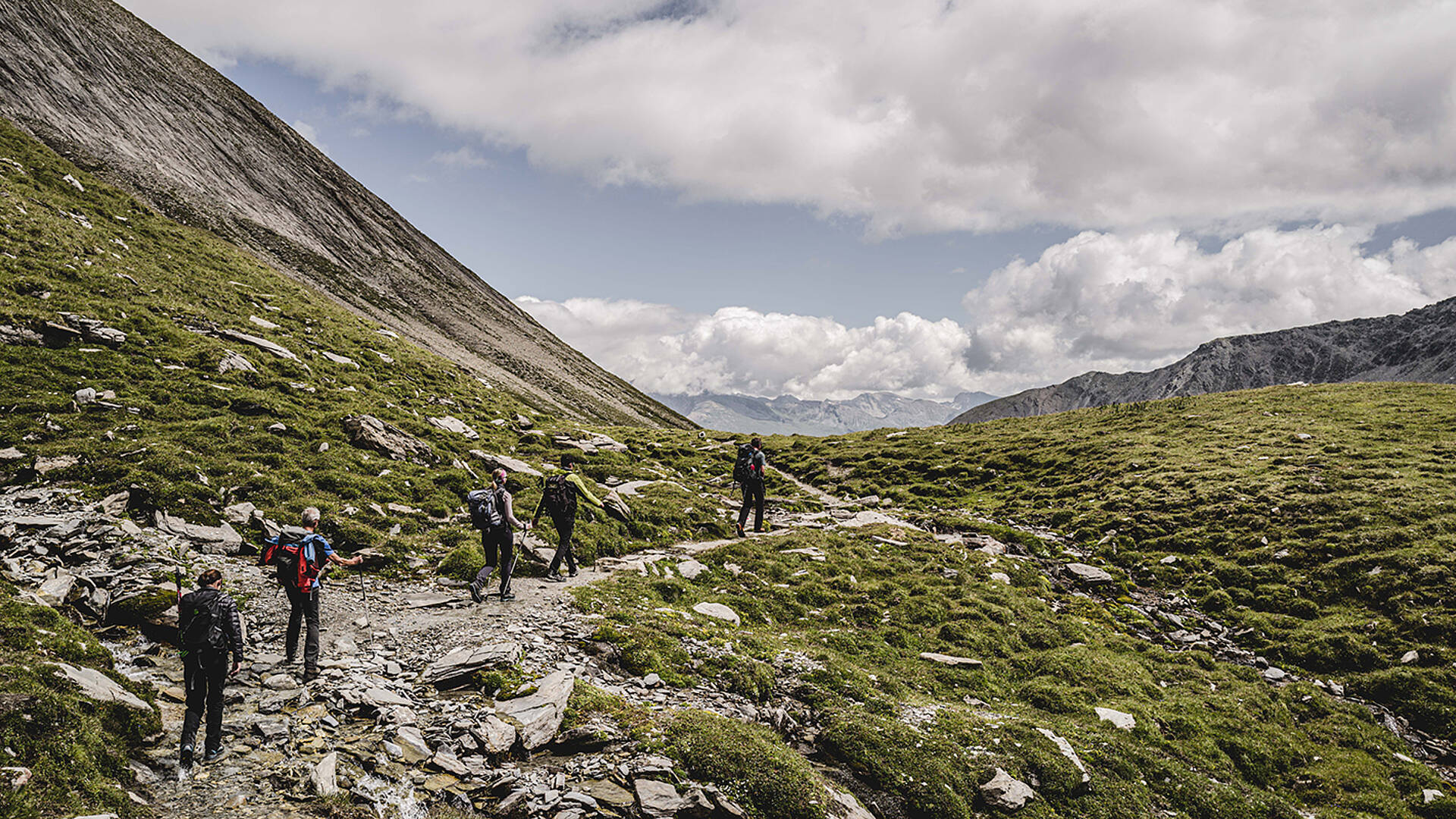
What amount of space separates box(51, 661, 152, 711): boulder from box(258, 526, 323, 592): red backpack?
8.71 feet

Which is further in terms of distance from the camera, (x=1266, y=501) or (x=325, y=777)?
(x=1266, y=501)

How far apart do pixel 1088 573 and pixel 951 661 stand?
10.5m

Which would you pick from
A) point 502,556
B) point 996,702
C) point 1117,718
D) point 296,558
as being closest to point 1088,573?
point 1117,718

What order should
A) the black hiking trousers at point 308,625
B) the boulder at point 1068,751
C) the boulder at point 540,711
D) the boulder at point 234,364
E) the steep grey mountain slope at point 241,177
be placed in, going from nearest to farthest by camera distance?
the boulder at point 540,711, the black hiking trousers at point 308,625, the boulder at point 1068,751, the boulder at point 234,364, the steep grey mountain slope at point 241,177

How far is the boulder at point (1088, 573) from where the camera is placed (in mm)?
22641

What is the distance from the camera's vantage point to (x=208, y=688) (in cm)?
911

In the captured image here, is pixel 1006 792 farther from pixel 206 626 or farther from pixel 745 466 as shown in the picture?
pixel 745 466

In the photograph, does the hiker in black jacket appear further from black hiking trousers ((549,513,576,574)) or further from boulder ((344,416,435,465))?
boulder ((344,416,435,465))

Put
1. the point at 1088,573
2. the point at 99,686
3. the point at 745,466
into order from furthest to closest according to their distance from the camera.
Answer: the point at 745,466 < the point at 1088,573 < the point at 99,686

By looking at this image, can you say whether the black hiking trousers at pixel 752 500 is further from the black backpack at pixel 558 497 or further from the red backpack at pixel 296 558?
the red backpack at pixel 296 558

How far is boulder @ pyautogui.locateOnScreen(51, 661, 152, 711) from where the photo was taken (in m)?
8.65

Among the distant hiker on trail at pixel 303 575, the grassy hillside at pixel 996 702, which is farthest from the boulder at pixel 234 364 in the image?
the grassy hillside at pixel 996 702

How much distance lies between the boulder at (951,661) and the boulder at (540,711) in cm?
975

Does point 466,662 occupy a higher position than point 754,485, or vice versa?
point 754,485
